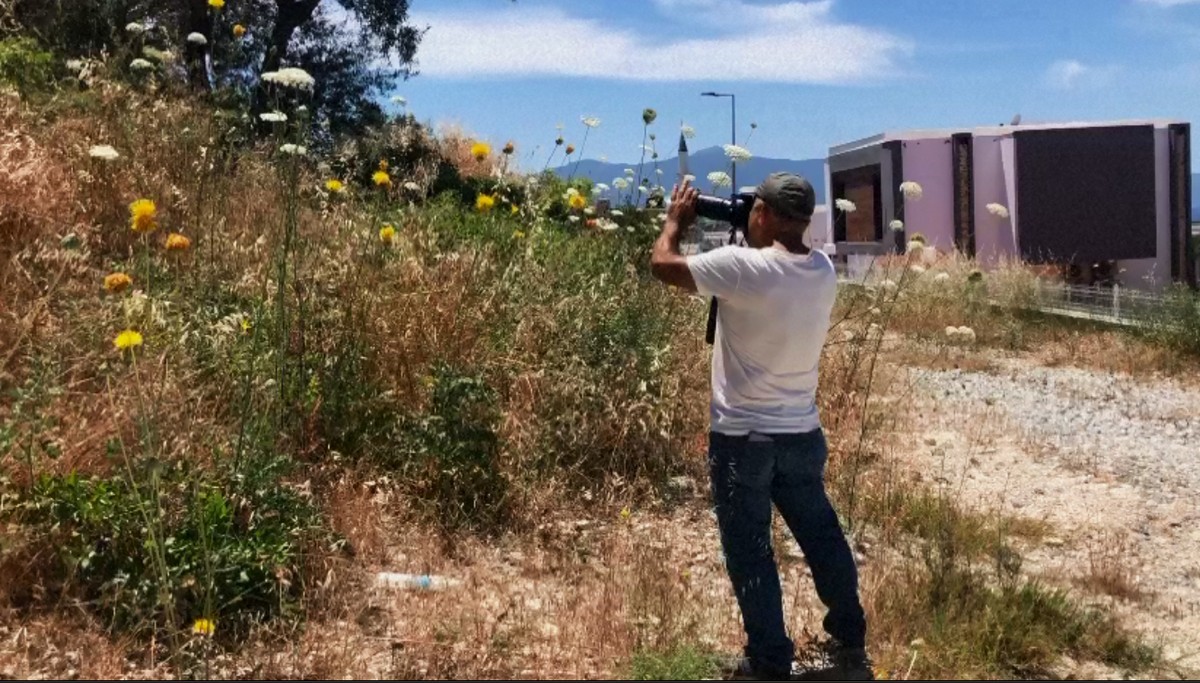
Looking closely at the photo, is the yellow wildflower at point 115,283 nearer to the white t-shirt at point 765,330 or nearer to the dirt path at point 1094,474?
the white t-shirt at point 765,330

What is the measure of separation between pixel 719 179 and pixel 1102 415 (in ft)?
15.7

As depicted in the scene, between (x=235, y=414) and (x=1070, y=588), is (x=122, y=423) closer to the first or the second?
(x=235, y=414)

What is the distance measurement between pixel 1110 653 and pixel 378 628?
8.20 feet

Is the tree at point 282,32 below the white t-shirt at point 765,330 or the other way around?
the other way around

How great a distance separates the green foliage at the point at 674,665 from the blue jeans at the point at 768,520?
14cm

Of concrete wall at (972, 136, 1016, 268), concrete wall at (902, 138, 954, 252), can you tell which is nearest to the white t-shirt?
concrete wall at (972, 136, 1016, 268)

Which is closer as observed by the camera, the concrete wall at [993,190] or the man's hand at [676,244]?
the man's hand at [676,244]

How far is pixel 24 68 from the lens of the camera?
6.89m

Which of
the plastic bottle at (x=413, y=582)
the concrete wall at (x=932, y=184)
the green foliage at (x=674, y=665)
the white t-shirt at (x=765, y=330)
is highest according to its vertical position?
the concrete wall at (x=932, y=184)

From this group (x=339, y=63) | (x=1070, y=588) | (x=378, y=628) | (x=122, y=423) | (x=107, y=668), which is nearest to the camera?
(x=107, y=668)

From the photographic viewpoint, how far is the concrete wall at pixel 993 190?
24.3m

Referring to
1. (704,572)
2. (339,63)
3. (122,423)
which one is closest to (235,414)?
(122,423)

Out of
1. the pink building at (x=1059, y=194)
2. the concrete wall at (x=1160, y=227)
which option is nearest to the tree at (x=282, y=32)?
the pink building at (x=1059, y=194)

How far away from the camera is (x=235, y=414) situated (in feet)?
14.1
